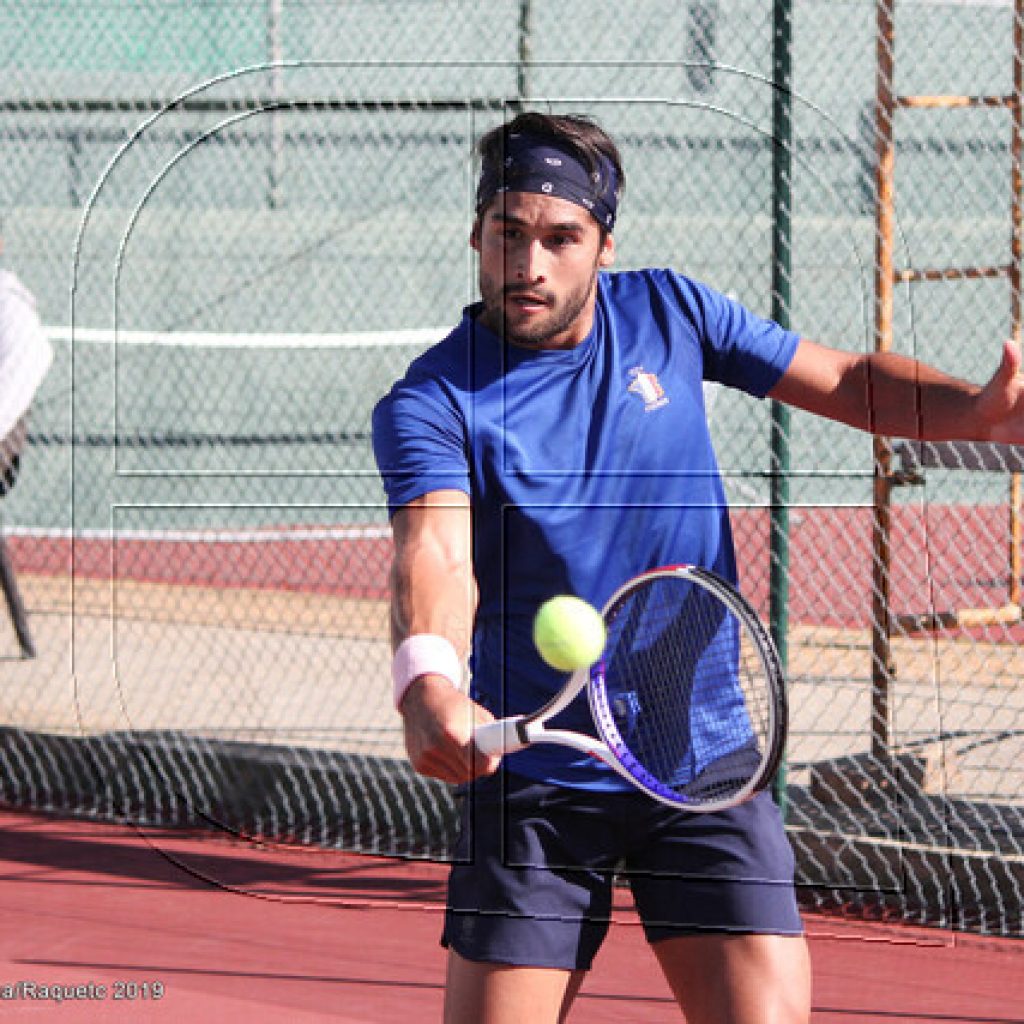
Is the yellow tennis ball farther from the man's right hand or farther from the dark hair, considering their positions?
the dark hair

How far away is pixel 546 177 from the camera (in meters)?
3.13

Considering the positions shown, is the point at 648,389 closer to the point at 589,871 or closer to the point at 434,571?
the point at 434,571

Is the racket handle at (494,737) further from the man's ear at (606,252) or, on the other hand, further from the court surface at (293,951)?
the court surface at (293,951)

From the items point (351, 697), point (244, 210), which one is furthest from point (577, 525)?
point (244, 210)

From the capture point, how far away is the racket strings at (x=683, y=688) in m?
3.05

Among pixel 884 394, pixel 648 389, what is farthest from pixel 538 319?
pixel 884 394

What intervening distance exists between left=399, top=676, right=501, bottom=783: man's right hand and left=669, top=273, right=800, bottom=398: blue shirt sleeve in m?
0.91

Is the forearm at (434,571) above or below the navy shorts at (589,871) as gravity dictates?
above

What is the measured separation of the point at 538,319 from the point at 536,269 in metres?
0.08

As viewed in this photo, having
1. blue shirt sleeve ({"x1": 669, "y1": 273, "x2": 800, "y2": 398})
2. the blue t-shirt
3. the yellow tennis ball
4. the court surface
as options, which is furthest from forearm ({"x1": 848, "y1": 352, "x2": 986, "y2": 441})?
the court surface

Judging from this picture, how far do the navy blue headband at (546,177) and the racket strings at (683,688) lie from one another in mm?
618

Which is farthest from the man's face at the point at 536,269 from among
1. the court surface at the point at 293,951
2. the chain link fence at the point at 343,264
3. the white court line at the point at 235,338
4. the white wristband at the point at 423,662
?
the white court line at the point at 235,338

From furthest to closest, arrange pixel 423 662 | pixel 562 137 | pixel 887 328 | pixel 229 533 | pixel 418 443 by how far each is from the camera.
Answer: pixel 229 533
pixel 887 328
pixel 562 137
pixel 418 443
pixel 423 662

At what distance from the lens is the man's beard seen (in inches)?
120
